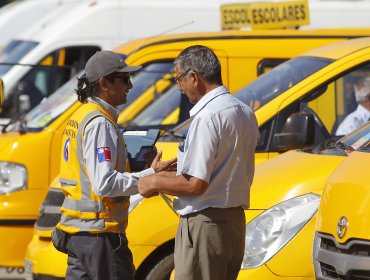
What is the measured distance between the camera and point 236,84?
9609 millimetres

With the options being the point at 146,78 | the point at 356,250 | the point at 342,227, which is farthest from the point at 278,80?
the point at 356,250

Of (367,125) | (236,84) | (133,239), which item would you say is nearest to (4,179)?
(236,84)

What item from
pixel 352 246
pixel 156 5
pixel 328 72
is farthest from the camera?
pixel 156 5

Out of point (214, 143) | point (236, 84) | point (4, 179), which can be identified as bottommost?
point (4, 179)

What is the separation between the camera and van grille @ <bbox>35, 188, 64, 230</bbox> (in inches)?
329

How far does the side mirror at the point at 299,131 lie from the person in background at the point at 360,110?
3.86ft

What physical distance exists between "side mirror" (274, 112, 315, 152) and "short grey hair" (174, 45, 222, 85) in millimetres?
2099

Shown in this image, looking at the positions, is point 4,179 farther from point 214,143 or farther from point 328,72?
point 214,143

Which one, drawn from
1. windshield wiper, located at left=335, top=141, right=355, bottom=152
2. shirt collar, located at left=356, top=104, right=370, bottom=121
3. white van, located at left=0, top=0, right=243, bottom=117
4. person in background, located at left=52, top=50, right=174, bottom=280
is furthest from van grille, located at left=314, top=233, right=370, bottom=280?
white van, located at left=0, top=0, right=243, bottom=117

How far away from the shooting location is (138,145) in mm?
5926

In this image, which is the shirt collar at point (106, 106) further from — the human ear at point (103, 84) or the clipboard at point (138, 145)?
the clipboard at point (138, 145)

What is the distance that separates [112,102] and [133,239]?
5.79ft

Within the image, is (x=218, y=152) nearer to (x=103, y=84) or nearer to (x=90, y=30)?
(x=103, y=84)

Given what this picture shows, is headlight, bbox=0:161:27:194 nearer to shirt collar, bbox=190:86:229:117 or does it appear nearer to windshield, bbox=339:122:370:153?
windshield, bbox=339:122:370:153
